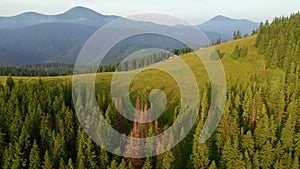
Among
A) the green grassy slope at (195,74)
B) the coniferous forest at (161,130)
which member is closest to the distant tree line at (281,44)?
the green grassy slope at (195,74)

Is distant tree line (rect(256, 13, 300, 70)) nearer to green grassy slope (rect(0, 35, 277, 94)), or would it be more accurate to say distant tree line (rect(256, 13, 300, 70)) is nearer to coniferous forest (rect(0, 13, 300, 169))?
green grassy slope (rect(0, 35, 277, 94))

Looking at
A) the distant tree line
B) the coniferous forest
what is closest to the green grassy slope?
the distant tree line

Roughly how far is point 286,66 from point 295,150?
6536cm

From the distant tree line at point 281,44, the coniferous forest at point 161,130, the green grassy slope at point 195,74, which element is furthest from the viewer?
the green grassy slope at point 195,74

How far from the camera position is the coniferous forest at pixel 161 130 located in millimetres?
90688

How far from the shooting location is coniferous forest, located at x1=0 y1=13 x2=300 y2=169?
90.7m

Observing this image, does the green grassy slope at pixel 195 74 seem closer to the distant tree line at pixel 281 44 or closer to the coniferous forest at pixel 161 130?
the distant tree line at pixel 281 44

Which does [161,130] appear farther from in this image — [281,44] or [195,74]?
[281,44]

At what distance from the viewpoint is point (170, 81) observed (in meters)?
167

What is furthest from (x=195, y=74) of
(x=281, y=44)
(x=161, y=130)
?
(x=161, y=130)

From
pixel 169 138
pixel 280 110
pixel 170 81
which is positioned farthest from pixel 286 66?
pixel 169 138

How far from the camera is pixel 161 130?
10656 cm

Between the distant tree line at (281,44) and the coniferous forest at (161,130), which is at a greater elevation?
the distant tree line at (281,44)

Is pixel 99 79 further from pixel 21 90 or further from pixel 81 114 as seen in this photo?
pixel 81 114
